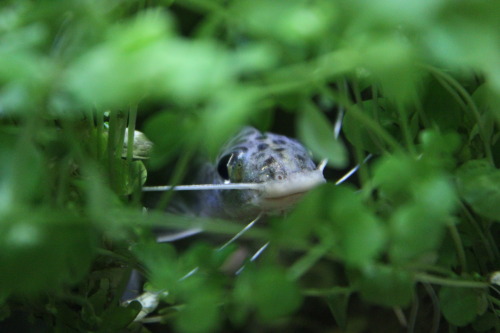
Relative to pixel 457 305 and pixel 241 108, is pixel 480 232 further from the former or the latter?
pixel 241 108

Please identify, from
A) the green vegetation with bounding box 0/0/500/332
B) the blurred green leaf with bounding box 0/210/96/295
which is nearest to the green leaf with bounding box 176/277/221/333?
the green vegetation with bounding box 0/0/500/332

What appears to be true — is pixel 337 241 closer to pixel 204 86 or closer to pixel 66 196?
pixel 204 86

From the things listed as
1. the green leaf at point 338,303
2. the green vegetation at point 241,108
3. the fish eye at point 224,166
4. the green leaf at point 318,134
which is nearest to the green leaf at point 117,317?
the green vegetation at point 241,108

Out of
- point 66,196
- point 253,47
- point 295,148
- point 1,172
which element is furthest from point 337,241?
point 295,148

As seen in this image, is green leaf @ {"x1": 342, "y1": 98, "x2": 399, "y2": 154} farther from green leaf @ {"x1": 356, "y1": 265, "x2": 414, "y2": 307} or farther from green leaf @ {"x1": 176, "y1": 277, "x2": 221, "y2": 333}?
green leaf @ {"x1": 176, "y1": 277, "x2": 221, "y2": 333}

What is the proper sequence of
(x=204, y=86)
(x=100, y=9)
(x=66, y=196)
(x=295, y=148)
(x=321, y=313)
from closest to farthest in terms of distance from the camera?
1. (x=204, y=86)
2. (x=100, y=9)
3. (x=66, y=196)
4. (x=295, y=148)
5. (x=321, y=313)

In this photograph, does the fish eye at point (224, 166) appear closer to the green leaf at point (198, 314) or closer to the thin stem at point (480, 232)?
the thin stem at point (480, 232)

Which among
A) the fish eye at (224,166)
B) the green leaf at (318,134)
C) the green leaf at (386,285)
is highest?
the green leaf at (318,134)
